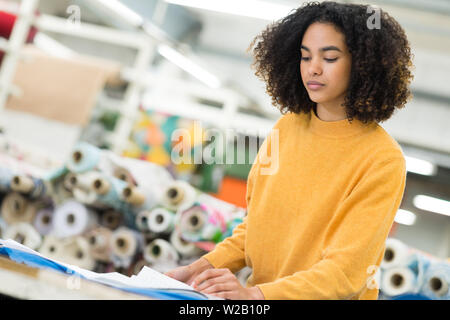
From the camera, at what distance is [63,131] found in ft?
10.2

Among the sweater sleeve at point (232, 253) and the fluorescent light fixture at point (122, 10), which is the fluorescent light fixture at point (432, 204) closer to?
the fluorescent light fixture at point (122, 10)

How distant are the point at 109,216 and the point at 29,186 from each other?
15.1 inches

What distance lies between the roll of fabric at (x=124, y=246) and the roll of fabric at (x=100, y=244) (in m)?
0.03

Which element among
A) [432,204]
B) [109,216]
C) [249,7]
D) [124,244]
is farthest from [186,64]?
[432,204]

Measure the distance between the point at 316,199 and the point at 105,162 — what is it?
153 cm

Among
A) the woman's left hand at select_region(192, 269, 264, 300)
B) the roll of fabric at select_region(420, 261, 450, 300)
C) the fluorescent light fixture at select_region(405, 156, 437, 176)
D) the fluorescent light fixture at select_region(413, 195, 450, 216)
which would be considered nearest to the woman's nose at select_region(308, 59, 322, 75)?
the woman's left hand at select_region(192, 269, 264, 300)

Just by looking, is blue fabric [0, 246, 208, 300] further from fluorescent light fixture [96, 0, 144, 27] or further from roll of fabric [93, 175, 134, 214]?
fluorescent light fixture [96, 0, 144, 27]

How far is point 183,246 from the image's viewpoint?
213cm

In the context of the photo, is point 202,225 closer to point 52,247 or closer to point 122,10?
point 52,247

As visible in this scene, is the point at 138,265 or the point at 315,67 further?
the point at 138,265

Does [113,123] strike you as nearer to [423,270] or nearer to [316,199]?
[423,270]

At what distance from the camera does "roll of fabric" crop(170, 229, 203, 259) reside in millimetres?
2123
